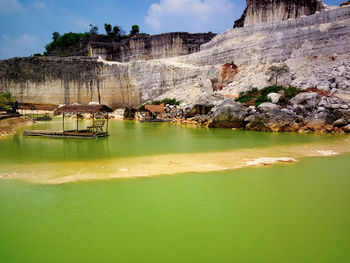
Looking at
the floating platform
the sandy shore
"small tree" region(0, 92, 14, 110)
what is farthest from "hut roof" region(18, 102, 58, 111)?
the sandy shore

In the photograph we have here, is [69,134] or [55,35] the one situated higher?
[55,35]

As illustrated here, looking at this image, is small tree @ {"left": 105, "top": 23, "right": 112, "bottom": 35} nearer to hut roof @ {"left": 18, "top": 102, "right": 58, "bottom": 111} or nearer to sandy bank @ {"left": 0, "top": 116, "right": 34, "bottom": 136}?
hut roof @ {"left": 18, "top": 102, "right": 58, "bottom": 111}

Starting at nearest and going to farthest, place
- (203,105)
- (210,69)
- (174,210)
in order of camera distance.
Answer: (174,210) < (203,105) < (210,69)

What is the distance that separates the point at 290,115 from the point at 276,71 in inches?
389

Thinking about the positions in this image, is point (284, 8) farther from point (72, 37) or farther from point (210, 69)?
point (72, 37)

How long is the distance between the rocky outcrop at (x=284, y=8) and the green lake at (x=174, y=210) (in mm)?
31185

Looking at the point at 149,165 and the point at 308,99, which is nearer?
the point at 149,165

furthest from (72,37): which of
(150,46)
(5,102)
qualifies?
(5,102)

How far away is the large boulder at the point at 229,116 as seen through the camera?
22938 mm

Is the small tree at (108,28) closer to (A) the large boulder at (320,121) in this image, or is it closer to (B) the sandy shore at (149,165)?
(A) the large boulder at (320,121)

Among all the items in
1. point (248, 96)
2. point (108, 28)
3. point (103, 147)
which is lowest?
point (103, 147)

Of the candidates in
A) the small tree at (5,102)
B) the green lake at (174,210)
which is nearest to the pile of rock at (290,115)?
the green lake at (174,210)

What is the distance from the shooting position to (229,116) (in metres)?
23.1

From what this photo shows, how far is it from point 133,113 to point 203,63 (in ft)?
39.6
